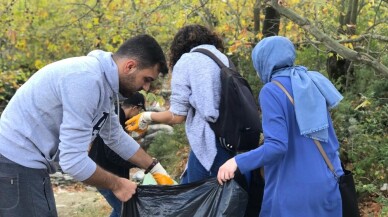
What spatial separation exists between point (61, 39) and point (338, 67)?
226 inches

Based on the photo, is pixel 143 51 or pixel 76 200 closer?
pixel 143 51

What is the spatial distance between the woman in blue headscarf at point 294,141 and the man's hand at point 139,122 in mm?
1250

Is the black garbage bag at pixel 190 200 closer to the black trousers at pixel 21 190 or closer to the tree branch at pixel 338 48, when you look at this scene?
the black trousers at pixel 21 190

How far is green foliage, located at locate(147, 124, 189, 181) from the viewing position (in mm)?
8320

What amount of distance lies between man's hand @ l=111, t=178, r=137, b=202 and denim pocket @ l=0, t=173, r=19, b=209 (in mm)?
514

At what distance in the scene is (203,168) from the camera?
3.53 metres

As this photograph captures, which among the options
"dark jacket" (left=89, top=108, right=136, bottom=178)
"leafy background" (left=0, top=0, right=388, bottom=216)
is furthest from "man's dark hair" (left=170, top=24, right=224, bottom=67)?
"leafy background" (left=0, top=0, right=388, bottom=216)

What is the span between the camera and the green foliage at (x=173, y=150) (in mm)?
8320

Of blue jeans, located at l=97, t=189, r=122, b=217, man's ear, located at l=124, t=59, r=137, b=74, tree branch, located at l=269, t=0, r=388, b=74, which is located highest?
man's ear, located at l=124, t=59, r=137, b=74

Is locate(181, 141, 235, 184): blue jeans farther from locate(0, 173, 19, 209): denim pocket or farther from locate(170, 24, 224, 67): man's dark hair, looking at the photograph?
locate(0, 173, 19, 209): denim pocket

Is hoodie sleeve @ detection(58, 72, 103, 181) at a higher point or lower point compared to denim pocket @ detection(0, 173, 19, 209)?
higher

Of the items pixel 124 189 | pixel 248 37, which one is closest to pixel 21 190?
pixel 124 189

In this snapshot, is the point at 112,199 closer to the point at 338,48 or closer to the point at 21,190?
the point at 21,190

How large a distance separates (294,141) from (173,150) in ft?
20.2
